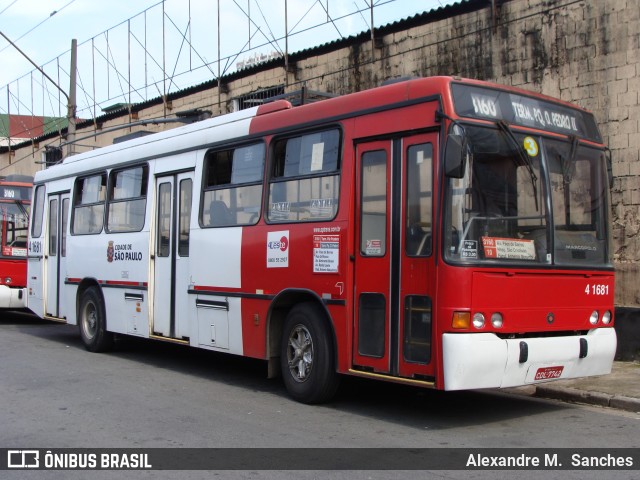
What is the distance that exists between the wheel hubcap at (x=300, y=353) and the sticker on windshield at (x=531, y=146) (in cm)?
292

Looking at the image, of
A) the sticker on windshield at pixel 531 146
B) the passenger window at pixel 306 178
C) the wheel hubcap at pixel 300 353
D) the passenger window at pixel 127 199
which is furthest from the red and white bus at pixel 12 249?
the sticker on windshield at pixel 531 146

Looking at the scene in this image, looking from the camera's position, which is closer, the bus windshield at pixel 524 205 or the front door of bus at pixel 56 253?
the bus windshield at pixel 524 205

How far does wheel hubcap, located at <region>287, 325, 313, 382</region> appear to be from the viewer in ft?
27.6

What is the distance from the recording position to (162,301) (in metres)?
10.8

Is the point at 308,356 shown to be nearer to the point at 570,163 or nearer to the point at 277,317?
the point at 277,317

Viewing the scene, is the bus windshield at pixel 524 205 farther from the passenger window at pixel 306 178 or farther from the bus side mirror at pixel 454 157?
the passenger window at pixel 306 178

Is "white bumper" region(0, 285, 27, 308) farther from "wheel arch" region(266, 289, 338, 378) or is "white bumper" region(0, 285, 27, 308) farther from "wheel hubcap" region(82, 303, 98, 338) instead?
"wheel arch" region(266, 289, 338, 378)

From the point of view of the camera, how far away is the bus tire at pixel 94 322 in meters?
12.4

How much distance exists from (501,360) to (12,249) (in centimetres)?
1308

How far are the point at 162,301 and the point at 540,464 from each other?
244 inches

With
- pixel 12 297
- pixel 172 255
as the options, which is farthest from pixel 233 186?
pixel 12 297

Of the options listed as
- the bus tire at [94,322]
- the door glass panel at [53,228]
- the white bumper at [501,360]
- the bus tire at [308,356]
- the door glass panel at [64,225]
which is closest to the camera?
the white bumper at [501,360]

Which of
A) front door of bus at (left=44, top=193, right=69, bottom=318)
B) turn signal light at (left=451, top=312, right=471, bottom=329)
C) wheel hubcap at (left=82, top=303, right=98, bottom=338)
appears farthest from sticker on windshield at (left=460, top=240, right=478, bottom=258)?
front door of bus at (left=44, top=193, right=69, bottom=318)

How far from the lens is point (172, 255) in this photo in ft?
35.0
